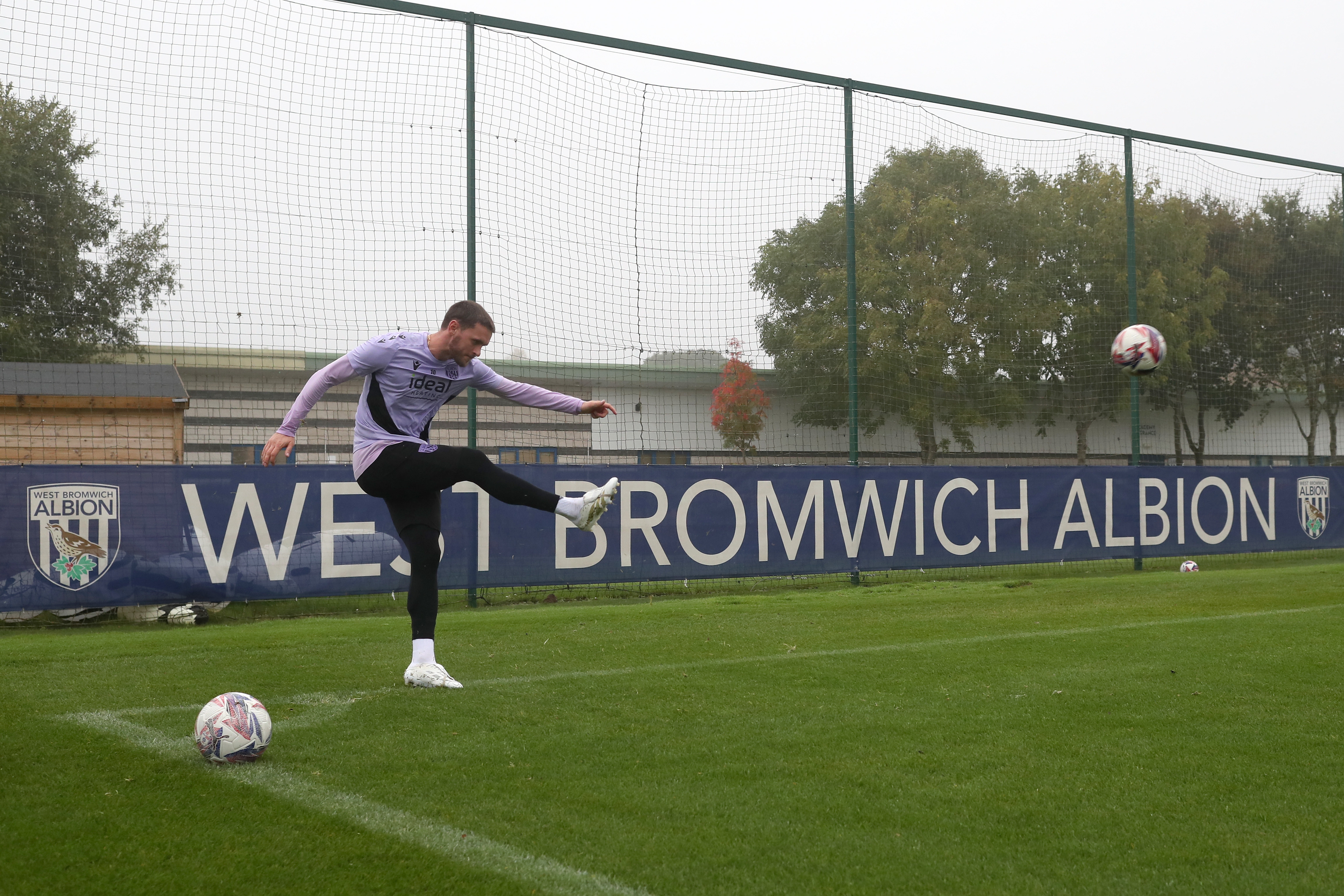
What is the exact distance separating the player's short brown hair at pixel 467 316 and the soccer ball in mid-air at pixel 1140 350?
7356 mm

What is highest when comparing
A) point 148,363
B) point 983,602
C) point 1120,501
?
point 148,363

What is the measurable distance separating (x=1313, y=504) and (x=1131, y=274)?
4.62 meters

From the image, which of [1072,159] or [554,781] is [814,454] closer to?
[1072,159]

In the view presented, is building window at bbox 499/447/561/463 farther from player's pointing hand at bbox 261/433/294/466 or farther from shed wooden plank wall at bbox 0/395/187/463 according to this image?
player's pointing hand at bbox 261/433/294/466

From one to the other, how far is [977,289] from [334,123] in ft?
33.2

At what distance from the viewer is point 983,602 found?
9742mm

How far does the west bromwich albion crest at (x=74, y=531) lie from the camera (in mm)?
8812

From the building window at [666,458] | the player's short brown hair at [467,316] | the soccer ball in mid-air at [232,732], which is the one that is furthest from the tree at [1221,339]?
the soccer ball in mid-air at [232,732]

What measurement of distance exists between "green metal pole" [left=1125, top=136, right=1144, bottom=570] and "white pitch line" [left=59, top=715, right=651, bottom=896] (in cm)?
1279

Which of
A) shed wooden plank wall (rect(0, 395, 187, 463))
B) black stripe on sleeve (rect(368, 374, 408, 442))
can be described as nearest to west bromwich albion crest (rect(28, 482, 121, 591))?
shed wooden plank wall (rect(0, 395, 187, 463))

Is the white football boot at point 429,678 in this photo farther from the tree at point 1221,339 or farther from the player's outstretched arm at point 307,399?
the tree at point 1221,339

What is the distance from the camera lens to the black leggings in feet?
18.1

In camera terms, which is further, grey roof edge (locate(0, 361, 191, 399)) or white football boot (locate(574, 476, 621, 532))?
grey roof edge (locate(0, 361, 191, 399))

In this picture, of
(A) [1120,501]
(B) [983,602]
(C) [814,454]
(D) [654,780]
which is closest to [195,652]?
(D) [654,780]
